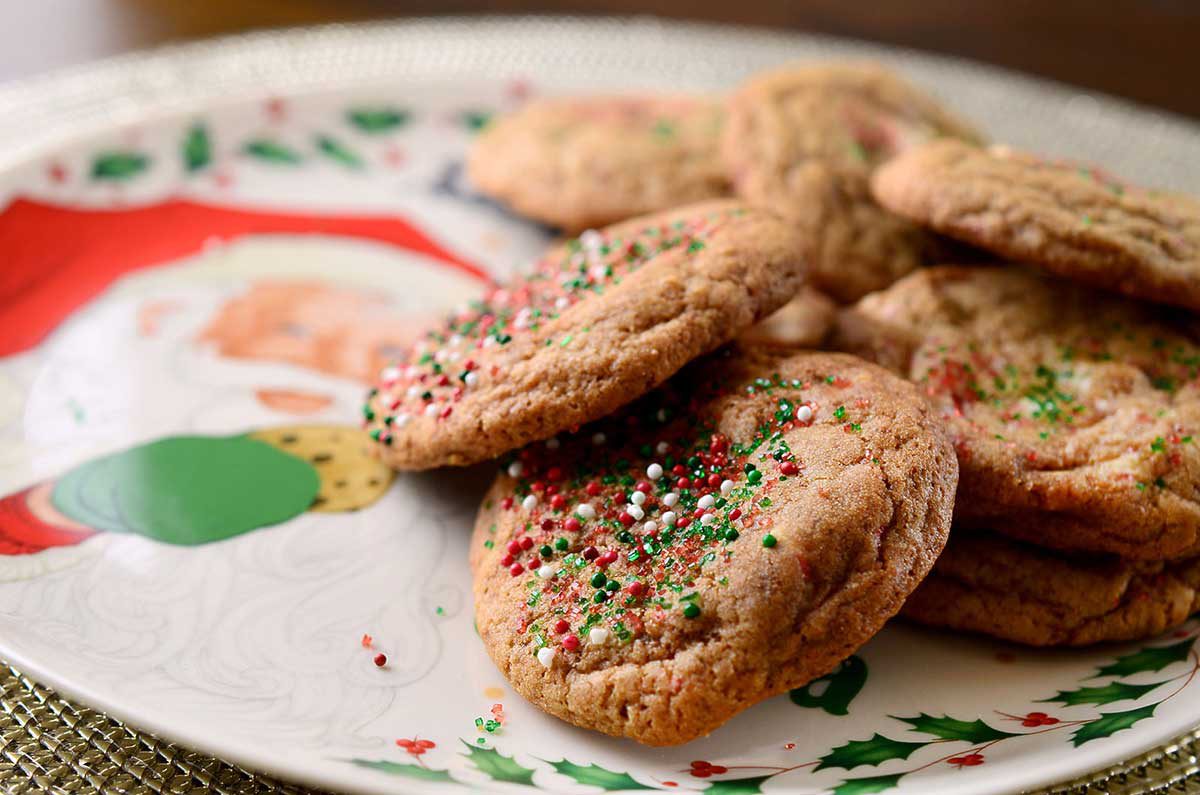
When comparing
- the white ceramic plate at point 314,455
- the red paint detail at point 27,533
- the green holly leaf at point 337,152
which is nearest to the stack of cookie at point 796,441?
Result: the white ceramic plate at point 314,455

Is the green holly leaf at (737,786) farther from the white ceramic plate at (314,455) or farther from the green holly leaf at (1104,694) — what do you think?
the green holly leaf at (1104,694)

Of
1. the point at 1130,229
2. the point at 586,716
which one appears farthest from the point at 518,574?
the point at 1130,229

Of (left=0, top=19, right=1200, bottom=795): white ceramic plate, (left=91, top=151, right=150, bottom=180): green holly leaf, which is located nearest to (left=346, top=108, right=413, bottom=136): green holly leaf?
(left=0, top=19, right=1200, bottom=795): white ceramic plate

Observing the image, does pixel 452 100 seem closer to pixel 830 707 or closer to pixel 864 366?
pixel 864 366

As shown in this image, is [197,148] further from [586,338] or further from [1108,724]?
[1108,724]

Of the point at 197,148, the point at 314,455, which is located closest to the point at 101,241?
the point at 197,148
